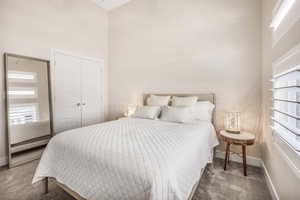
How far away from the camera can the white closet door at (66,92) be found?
9.91ft

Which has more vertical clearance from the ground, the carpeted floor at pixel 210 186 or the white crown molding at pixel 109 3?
the white crown molding at pixel 109 3

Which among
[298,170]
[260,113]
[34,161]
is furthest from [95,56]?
[298,170]

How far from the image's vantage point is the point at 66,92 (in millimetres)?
3178

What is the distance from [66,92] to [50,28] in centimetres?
135

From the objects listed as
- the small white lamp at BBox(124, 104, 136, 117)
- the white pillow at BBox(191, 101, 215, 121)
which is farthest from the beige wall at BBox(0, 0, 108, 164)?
the white pillow at BBox(191, 101, 215, 121)

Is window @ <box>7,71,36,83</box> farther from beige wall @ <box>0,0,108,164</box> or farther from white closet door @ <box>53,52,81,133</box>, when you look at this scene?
white closet door @ <box>53,52,81,133</box>

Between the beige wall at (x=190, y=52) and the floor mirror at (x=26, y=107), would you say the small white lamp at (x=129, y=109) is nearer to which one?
the beige wall at (x=190, y=52)

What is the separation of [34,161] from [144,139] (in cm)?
232

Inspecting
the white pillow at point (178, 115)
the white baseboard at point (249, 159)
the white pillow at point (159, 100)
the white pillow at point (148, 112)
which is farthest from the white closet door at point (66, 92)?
the white baseboard at point (249, 159)

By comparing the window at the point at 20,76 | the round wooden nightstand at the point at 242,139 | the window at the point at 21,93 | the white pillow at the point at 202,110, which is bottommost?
the round wooden nightstand at the point at 242,139

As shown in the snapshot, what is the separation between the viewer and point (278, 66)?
1.44 metres

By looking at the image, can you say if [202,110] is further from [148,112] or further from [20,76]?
[20,76]

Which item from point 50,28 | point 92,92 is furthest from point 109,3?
point 92,92

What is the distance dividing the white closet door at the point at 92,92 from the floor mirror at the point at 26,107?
31.5 inches
